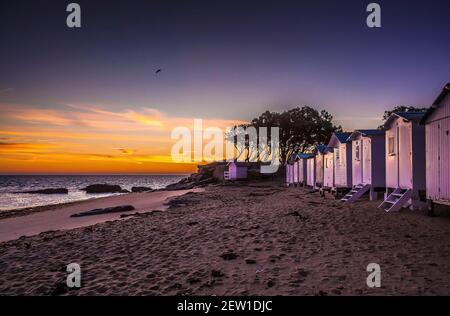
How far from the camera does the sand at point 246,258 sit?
20.1ft

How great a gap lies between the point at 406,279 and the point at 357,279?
2.81ft

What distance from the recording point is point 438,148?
1195cm

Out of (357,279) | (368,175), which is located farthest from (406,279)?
(368,175)

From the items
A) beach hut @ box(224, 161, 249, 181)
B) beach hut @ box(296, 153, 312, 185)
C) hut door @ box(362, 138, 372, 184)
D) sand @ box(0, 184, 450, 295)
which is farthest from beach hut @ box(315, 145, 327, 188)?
beach hut @ box(224, 161, 249, 181)

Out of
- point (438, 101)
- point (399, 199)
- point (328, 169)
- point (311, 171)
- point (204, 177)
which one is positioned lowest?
point (204, 177)

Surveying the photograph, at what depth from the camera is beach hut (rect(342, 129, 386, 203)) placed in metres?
17.9

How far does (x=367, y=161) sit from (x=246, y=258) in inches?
511

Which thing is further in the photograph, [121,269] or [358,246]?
[358,246]

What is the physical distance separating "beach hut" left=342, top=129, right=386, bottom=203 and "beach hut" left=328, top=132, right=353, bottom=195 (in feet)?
5.70

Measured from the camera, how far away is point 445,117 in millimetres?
11469

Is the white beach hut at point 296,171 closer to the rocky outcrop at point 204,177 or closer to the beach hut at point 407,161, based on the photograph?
the rocky outcrop at point 204,177

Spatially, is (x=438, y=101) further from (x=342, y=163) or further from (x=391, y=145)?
(x=342, y=163)

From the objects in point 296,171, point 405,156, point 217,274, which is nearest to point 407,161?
point 405,156
